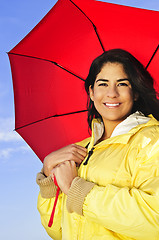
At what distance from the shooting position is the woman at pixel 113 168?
2648mm

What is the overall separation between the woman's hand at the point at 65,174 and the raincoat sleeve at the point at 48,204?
0.94ft

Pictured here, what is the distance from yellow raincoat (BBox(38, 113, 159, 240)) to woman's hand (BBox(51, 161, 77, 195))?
10 cm

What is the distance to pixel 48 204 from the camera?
12.8ft

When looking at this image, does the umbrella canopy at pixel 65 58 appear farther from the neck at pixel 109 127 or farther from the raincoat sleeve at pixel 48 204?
the raincoat sleeve at pixel 48 204

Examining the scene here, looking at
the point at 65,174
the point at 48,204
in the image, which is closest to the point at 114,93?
the point at 65,174

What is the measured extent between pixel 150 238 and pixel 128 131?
1.01 metres

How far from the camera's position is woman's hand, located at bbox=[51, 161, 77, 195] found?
319 cm

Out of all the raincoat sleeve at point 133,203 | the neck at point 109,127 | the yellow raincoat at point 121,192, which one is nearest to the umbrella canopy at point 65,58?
the neck at point 109,127

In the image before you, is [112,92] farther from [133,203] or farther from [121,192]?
[133,203]

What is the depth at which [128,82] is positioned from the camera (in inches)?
137

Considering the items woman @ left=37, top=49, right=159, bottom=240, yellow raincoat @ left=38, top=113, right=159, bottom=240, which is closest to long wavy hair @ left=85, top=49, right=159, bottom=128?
woman @ left=37, top=49, right=159, bottom=240

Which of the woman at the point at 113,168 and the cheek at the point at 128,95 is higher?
the cheek at the point at 128,95

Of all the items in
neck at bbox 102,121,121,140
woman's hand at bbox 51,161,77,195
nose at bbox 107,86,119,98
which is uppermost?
nose at bbox 107,86,119,98

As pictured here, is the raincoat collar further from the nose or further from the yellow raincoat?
the nose
